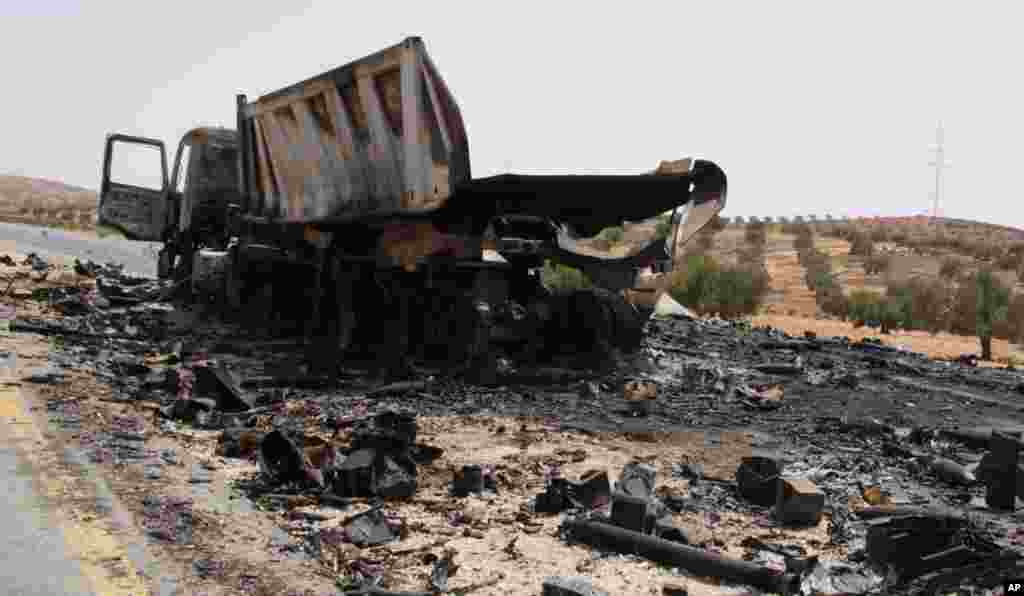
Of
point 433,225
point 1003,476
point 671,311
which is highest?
point 433,225

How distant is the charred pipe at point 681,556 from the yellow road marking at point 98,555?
1.93 meters

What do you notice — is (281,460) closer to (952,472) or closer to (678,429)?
(678,429)

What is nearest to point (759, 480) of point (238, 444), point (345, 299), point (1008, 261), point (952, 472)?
point (952, 472)

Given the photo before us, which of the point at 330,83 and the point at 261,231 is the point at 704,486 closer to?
the point at 330,83

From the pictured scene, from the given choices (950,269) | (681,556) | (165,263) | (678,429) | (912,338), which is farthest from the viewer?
(950,269)

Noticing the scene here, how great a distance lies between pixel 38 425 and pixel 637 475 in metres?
4.02

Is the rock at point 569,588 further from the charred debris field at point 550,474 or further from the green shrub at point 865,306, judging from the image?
the green shrub at point 865,306

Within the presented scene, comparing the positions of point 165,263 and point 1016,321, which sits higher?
point 165,263

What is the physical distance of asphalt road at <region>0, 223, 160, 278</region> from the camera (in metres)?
24.8

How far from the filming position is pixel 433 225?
346 inches

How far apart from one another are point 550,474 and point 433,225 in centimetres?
366

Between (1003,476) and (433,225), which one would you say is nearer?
(1003,476)

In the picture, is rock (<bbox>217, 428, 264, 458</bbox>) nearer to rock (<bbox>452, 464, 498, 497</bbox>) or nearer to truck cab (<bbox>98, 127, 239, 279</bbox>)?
rock (<bbox>452, 464, 498, 497</bbox>)

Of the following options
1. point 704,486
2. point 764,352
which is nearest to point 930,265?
point 764,352
